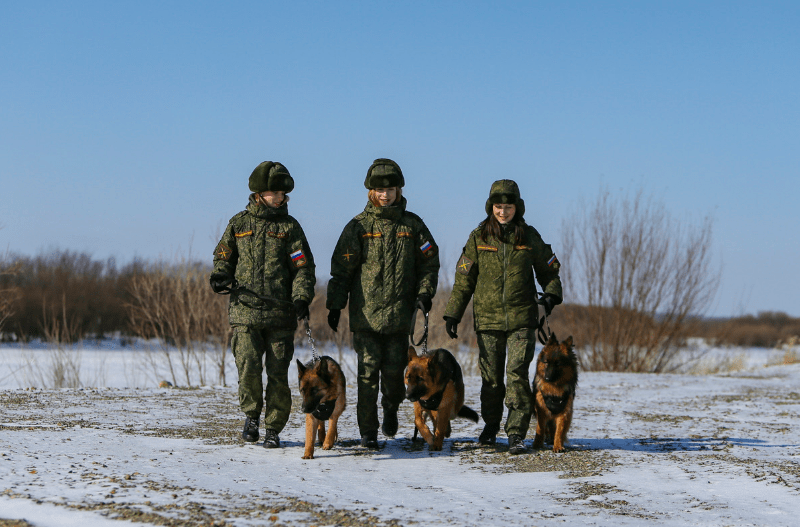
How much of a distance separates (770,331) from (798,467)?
42.9 meters

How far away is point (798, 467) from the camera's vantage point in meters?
5.48

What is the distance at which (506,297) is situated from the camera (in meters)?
6.06

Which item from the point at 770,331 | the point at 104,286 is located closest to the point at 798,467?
the point at 104,286

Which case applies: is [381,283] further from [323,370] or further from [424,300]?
[323,370]

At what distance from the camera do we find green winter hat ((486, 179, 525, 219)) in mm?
6109

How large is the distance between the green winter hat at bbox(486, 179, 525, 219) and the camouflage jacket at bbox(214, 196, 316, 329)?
168 centimetres

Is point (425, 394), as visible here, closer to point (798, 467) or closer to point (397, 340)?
point (397, 340)

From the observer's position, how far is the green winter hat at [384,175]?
6.02m

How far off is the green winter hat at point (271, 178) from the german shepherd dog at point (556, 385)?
2.59 metres

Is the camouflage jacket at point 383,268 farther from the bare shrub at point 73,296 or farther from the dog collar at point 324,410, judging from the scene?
the bare shrub at point 73,296

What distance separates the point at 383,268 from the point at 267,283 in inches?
38.8

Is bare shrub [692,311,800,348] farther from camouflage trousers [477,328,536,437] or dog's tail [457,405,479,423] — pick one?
camouflage trousers [477,328,536,437]

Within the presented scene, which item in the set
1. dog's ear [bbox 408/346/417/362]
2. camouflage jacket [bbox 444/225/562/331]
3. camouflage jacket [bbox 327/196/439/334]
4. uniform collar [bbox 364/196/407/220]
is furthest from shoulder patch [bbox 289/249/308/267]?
camouflage jacket [bbox 444/225/562/331]

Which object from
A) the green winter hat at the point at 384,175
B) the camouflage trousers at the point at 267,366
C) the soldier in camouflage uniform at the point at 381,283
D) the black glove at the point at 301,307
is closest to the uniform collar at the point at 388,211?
the soldier in camouflage uniform at the point at 381,283
